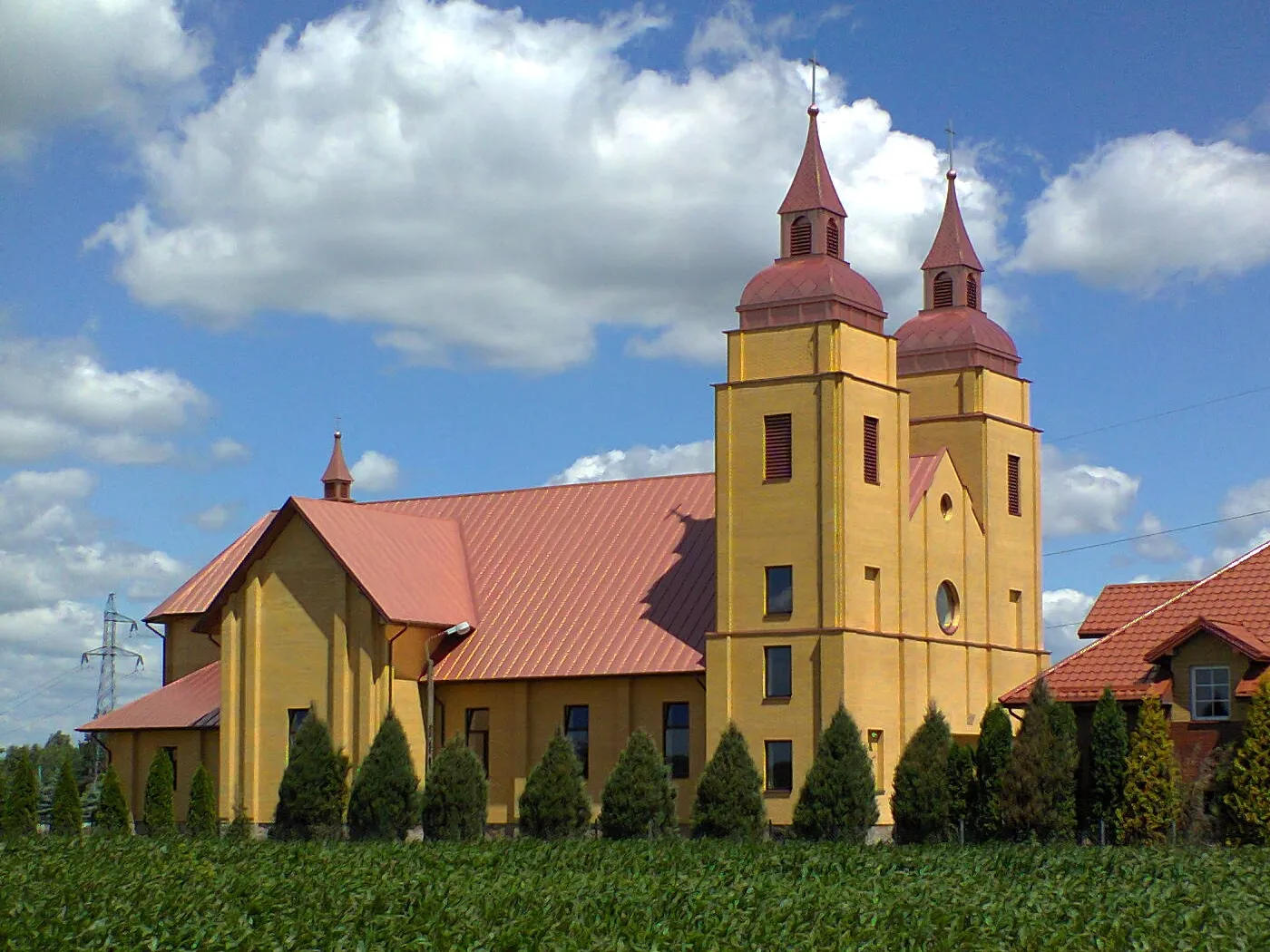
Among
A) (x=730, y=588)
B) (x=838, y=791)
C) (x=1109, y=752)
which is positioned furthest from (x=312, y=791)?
(x=1109, y=752)

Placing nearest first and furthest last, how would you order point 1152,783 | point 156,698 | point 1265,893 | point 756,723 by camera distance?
1. point 1265,893
2. point 1152,783
3. point 756,723
4. point 156,698

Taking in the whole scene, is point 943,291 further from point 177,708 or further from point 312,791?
point 177,708

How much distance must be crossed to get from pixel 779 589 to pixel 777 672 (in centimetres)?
199

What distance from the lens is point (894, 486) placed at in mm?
48031

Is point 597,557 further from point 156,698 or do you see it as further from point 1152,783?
point 1152,783

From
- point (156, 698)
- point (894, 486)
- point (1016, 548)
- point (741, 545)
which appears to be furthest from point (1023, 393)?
point (156, 698)

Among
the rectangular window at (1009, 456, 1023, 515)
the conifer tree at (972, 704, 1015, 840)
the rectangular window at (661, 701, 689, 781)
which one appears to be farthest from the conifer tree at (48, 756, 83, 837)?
the rectangular window at (1009, 456, 1023, 515)

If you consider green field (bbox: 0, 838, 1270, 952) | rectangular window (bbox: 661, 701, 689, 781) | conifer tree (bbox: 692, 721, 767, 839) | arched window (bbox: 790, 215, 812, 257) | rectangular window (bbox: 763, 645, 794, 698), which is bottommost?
green field (bbox: 0, 838, 1270, 952)

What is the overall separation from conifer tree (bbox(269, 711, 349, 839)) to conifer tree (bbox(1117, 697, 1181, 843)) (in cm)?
1959

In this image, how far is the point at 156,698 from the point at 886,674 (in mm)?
23700

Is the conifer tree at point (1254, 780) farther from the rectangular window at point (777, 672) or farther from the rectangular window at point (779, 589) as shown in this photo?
the rectangular window at point (779, 589)

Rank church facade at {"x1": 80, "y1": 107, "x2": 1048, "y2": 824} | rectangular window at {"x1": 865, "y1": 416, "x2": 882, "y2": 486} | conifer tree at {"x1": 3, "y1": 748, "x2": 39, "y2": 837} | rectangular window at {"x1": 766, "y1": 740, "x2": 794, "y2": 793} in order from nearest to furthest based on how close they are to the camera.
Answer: rectangular window at {"x1": 766, "y1": 740, "x2": 794, "y2": 793}
church facade at {"x1": 80, "y1": 107, "x2": 1048, "y2": 824}
rectangular window at {"x1": 865, "y1": 416, "x2": 882, "y2": 486}
conifer tree at {"x1": 3, "y1": 748, "x2": 39, "y2": 837}

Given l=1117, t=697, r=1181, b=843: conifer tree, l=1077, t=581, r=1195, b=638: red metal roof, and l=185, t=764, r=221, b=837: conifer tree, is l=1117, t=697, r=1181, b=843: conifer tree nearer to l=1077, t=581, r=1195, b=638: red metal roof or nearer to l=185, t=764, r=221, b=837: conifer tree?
l=1077, t=581, r=1195, b=638: red metal roof

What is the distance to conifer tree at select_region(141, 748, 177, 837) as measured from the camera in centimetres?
5319
